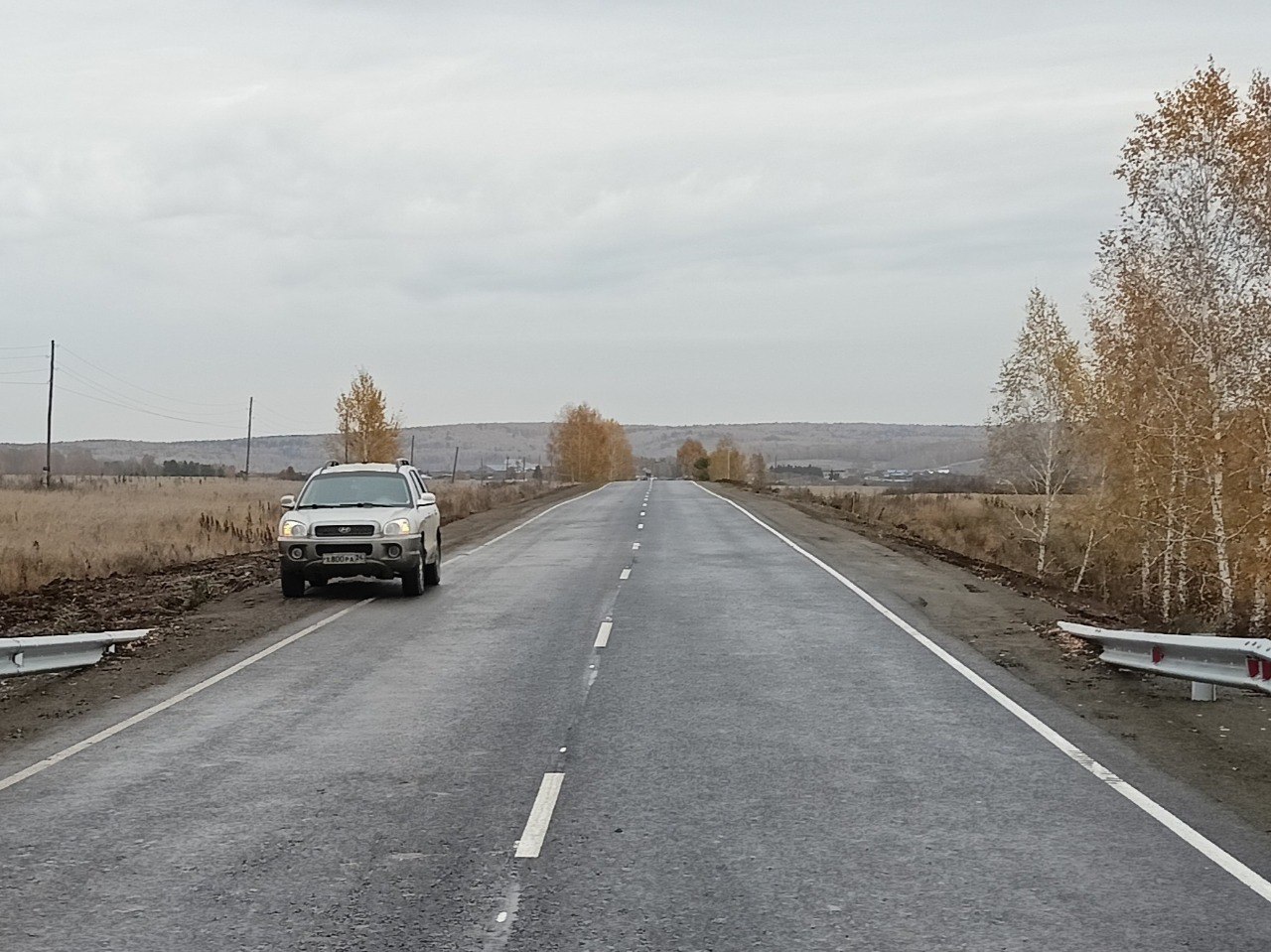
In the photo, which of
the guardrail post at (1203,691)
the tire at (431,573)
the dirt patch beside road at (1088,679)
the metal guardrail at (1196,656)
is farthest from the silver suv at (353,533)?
the guardrail post at (1203,691)

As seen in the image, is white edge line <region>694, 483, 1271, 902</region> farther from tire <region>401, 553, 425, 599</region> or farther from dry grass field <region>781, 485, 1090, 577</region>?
dry grass field <region>781, 485, 1090, 577</region>

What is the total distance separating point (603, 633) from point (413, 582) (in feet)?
16.3

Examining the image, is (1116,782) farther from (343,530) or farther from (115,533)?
(115,533)

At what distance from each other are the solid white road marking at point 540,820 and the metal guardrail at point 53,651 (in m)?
5.79

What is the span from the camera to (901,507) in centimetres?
5994

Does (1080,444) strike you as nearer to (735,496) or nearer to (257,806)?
(735,496)

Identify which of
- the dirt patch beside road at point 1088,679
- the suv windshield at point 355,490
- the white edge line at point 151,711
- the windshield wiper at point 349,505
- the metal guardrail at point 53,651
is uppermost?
the suv windshield at point 355,490

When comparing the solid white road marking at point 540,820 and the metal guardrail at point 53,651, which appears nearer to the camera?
the solid white road marking at point 540,820

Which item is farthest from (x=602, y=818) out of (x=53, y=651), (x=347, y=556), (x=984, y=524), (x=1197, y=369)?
(x=984, y=524)

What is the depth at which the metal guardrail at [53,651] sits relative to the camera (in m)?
11.1

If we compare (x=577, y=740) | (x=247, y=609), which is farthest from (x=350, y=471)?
(x=577, y=740)

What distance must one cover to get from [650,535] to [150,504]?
86.1 feet

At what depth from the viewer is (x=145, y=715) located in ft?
32.9

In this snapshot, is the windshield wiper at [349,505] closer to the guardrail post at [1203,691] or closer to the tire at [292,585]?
the tire at [292,585]
